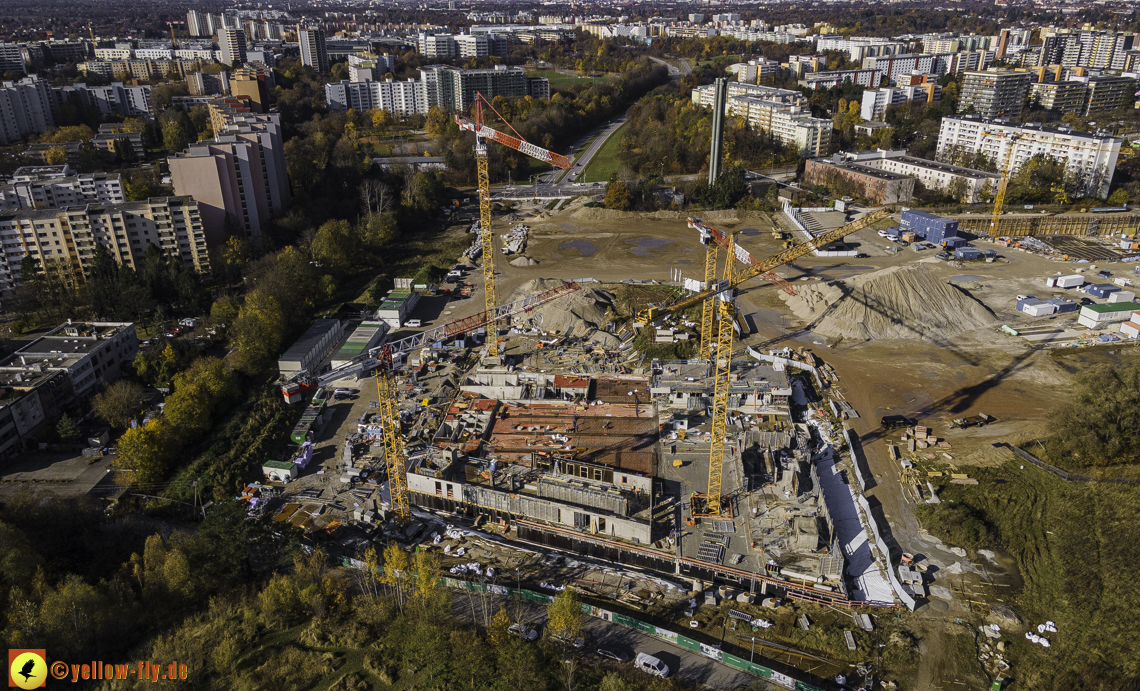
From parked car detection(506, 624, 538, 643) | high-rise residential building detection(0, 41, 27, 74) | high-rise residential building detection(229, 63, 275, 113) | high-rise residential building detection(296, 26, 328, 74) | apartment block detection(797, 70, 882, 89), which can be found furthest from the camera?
high-rise residential building detection(296, 26, 328, 74)

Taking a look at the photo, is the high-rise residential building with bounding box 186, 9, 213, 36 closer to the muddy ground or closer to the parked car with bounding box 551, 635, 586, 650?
the muddy ground

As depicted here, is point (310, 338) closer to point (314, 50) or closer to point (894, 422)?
point (894, 422)

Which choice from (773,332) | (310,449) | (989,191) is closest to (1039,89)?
(989,191)

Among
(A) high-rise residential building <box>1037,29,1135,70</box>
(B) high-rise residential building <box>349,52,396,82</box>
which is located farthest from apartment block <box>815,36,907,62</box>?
(B) high-rise residential building <box>349,52,396,82</box>

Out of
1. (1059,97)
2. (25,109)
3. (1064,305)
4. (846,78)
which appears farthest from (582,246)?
(1059,97)

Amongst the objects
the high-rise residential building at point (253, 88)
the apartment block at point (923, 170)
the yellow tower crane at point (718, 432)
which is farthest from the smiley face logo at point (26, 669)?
the high-rise residential building at point (253, 88)

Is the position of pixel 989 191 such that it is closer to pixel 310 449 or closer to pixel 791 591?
pixel 791 591
